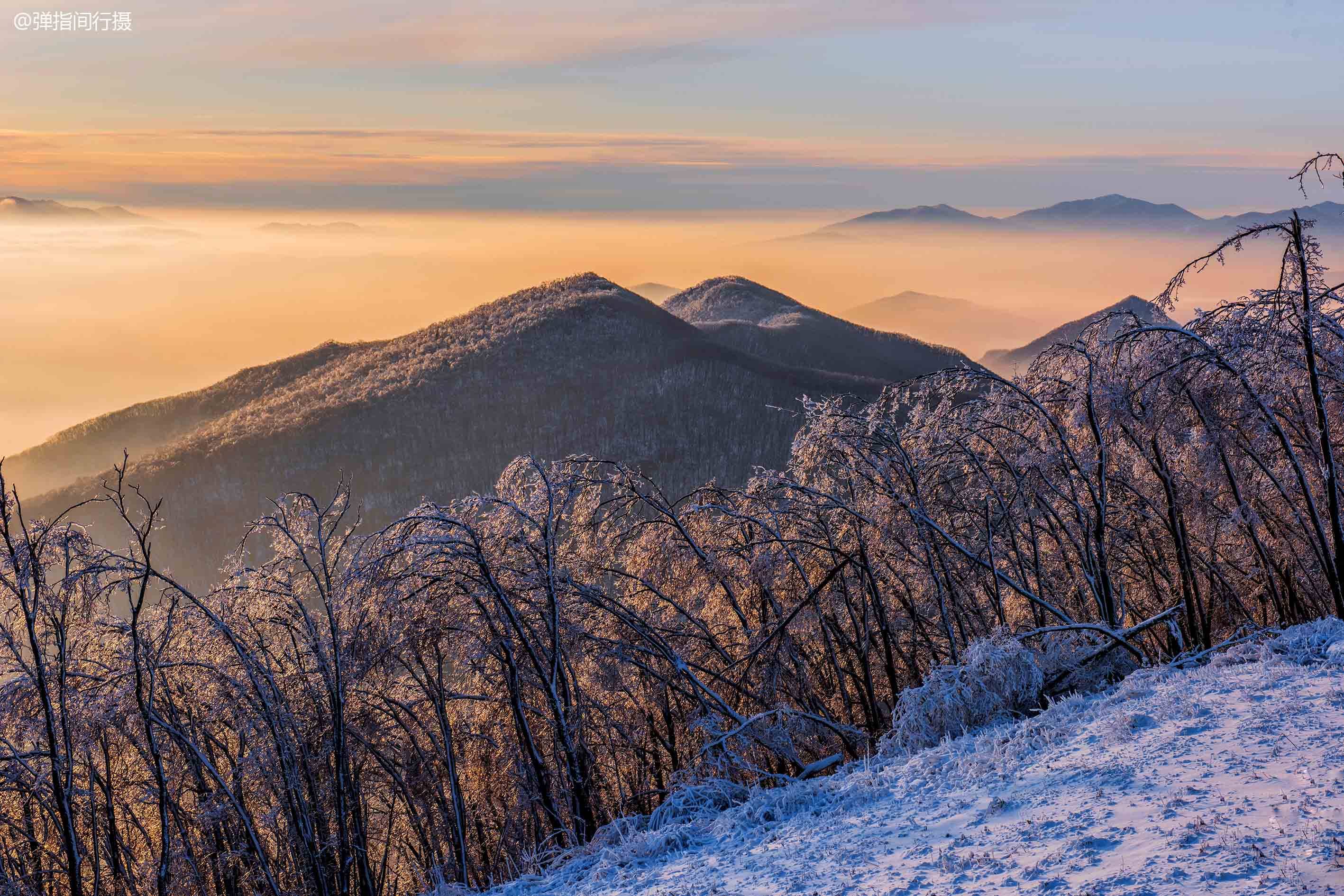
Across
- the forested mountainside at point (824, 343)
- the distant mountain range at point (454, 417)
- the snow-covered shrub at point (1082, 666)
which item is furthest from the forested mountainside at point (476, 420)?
the snow-covered shrub at point (1082, 666)

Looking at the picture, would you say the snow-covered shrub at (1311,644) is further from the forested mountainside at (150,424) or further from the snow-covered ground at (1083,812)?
the forested mountainside at (150,424)

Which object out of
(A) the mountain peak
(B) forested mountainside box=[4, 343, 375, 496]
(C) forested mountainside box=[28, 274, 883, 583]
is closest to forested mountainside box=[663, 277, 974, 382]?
(A) the mountain peak

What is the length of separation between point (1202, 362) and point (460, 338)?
4520 inches

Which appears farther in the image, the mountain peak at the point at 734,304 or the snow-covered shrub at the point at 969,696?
the mountain peak at the point at 734,304

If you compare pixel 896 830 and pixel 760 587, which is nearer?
pixel 896 830

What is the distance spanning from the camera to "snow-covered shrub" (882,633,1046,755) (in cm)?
835

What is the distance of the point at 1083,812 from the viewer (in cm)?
586

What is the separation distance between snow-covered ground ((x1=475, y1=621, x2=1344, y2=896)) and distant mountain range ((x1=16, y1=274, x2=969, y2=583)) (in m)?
63.7

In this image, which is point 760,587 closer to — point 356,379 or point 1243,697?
point 1243,697

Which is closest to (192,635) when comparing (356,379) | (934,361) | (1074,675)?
(1074,675)

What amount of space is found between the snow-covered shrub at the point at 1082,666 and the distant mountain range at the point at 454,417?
202 feet

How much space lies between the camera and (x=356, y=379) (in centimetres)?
11419

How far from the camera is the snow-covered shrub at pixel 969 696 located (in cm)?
835

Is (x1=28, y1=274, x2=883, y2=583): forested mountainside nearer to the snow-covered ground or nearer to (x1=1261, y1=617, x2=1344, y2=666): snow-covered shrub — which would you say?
(x1=1261, y1=617, x2=1344, y2=666): snow-covered shrub
